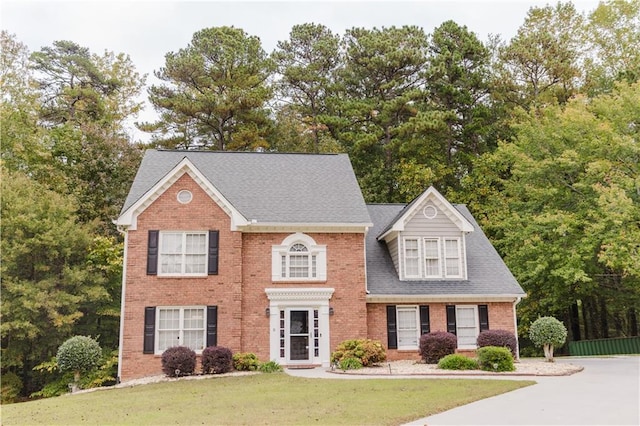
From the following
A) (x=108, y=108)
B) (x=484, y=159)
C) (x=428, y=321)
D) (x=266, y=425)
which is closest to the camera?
(x=266, y=425)

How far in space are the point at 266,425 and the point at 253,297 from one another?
1140 cm

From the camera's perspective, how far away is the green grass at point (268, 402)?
37.0ft

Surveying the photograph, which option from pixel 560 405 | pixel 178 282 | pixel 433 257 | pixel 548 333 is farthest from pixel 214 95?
pixel 560 405

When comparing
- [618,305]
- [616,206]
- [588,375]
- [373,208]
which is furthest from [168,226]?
[618,305]

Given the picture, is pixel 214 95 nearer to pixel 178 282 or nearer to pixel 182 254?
pixel 182 254

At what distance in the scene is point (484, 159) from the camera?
37156 mm

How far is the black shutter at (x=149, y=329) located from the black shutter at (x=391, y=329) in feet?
30.1

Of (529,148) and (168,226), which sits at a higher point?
(529,148)

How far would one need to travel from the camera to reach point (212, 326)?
20.9 meters

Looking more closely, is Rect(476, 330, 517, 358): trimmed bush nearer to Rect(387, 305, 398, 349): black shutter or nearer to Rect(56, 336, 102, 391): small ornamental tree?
Rect(387, 305, 398, 349): black shutter

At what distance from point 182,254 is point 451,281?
36.5ft

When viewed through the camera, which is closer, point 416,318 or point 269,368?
point 269,368

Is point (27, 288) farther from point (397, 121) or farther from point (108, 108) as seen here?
point (397, 121)

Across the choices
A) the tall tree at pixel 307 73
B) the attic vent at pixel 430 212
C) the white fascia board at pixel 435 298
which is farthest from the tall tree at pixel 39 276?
the tall tree at pixel 307 73
